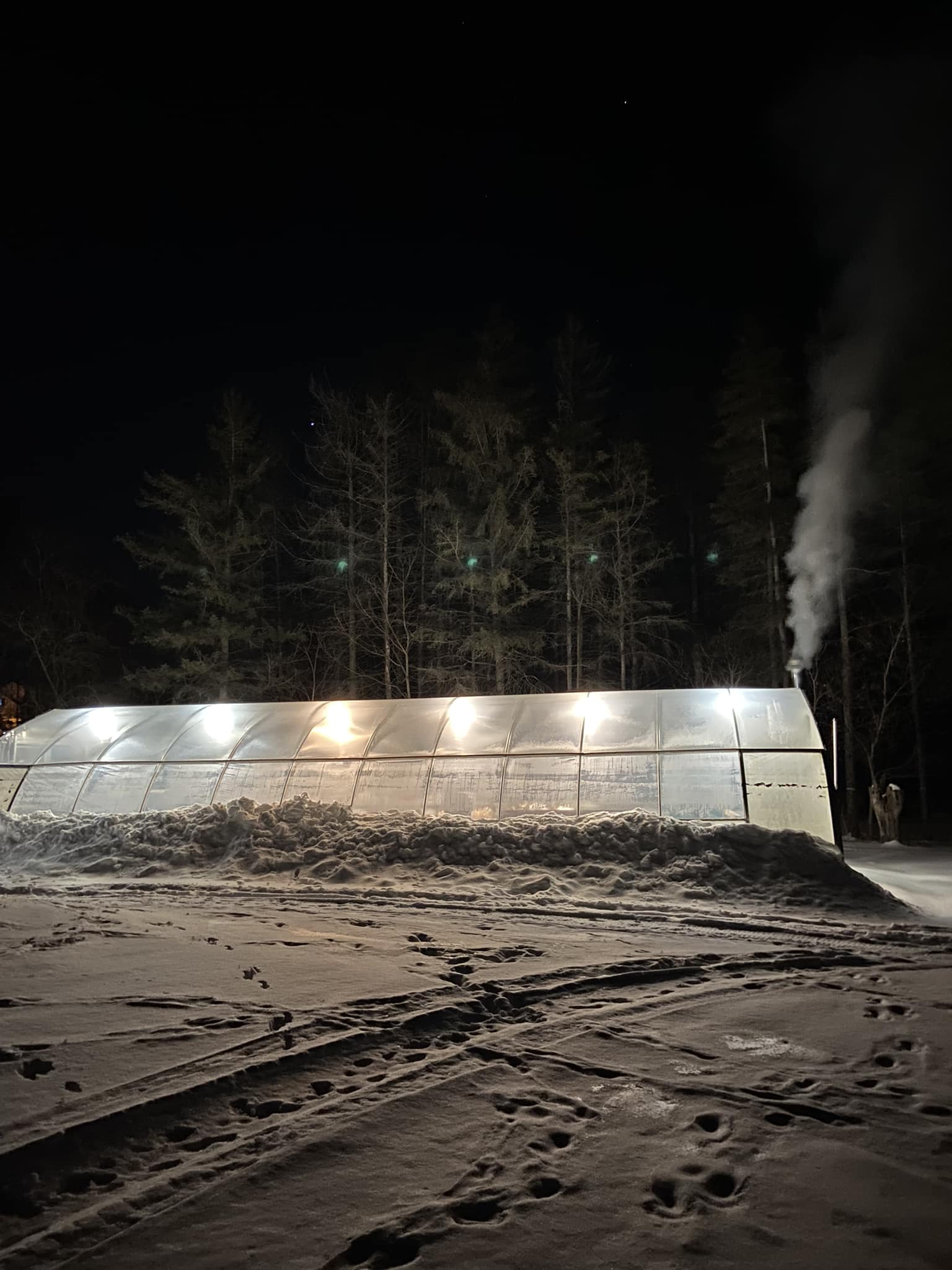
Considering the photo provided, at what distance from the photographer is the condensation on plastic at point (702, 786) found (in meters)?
10.3

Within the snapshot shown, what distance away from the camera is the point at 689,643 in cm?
2859

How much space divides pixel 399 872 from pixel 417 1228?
7096 millimetres

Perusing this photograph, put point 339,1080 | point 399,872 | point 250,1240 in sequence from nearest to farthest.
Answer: point 250,1240, point 339,1080, point 399,872

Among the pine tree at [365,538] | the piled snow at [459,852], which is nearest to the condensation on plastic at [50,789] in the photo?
the piled snow at [459,852]

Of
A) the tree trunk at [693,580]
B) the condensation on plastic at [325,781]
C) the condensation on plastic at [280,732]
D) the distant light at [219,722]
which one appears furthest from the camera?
the tree trunk at [693,580]

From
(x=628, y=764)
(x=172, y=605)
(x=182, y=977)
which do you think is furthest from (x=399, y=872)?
(x=172, y=605)

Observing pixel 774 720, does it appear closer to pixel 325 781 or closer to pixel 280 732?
pixel 325 781

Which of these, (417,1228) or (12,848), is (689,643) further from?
(417,1228)

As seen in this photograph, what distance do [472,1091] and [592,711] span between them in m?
8.90

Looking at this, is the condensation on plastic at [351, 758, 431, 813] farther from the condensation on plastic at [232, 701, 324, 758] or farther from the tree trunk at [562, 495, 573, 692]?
the tree trunk at [562, 495, 573, 692]

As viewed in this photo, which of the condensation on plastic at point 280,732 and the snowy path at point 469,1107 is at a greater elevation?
the condensation on plastic at point 280,732

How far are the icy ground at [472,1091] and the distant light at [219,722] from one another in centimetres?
575

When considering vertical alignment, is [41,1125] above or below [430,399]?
below

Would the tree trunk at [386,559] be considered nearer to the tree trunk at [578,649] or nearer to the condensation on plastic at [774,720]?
the tree trunk at [578,649]
